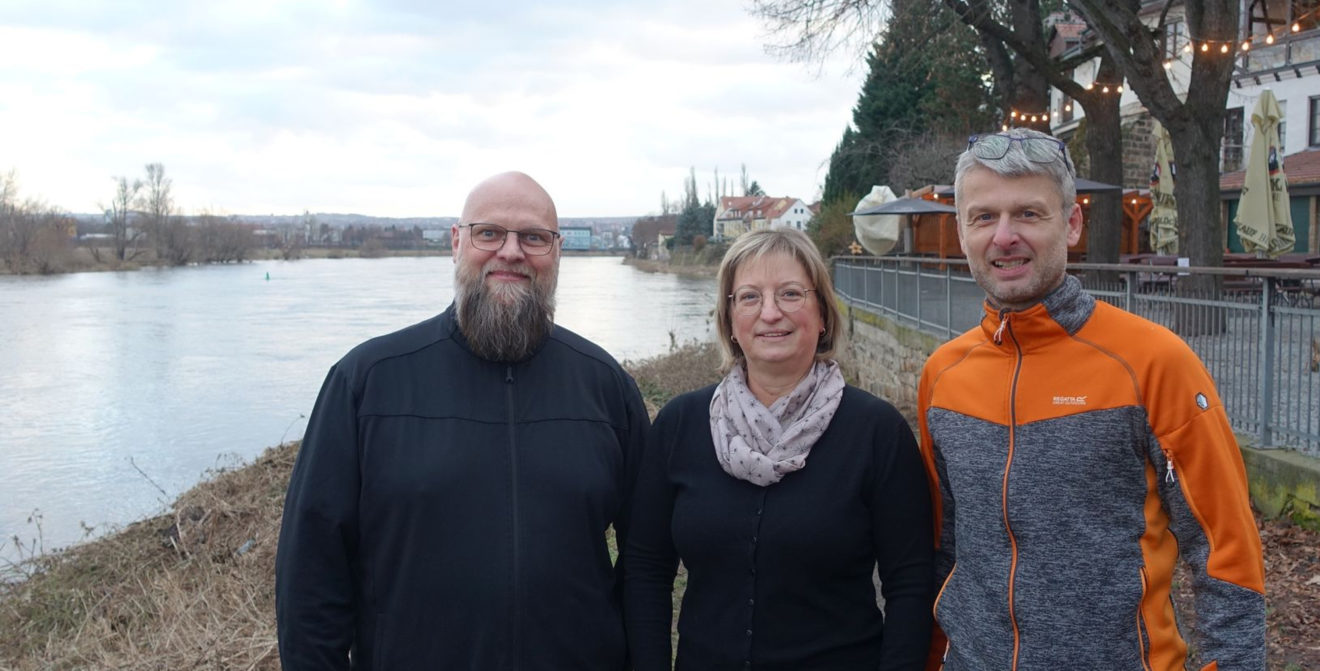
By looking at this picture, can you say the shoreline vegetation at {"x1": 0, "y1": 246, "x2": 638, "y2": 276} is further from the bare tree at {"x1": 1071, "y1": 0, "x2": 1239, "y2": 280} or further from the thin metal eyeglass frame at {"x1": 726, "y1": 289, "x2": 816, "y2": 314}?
the thin metal eyeglass frame at {"x1": 726, "y1": 289, "x2": 816, "y2": 314}

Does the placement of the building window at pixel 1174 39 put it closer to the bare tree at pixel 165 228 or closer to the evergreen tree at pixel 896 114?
the evergreen tree at pixel 896 114

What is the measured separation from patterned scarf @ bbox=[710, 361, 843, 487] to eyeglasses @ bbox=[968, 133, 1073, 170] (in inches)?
25.2

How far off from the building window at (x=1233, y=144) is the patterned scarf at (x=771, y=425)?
84.5 ft

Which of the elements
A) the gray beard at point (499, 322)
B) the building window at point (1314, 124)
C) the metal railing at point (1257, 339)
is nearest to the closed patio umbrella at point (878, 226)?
the building window at point (1314, 124)

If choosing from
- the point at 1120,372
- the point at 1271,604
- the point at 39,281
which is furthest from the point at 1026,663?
the point at 39,281

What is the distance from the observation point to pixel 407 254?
108m

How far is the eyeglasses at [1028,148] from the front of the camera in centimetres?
205

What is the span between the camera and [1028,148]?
6.76 ft

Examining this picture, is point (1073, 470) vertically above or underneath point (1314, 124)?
underneath

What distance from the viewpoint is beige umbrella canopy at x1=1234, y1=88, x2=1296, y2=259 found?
12.4 metres

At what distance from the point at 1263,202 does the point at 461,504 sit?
42.4 ft

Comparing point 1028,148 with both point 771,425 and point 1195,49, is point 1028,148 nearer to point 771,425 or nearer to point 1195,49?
point 771,425

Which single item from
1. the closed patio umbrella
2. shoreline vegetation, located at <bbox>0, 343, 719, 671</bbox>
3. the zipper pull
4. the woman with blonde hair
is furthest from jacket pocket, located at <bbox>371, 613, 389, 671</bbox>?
the closed patio umbrella

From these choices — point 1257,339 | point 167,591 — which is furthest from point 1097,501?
point 167,591
